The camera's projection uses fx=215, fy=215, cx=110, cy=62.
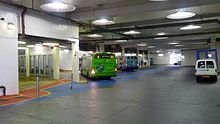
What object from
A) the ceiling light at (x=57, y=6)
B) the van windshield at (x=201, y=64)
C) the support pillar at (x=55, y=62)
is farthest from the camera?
the support pillar at (x=55, y=62)

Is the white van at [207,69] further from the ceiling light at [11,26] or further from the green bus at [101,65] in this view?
the ceiling light at [11,26]

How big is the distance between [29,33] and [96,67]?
8124 millimetres

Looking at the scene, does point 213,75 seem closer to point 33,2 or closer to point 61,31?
point 61,31

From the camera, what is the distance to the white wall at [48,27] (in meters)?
12.6

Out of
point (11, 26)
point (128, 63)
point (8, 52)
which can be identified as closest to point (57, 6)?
point (11, 26)

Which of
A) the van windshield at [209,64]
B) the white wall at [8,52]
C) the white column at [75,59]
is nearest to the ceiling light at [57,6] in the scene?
the white wall at [8,52]

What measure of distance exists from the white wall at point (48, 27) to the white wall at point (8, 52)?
44.3 inches

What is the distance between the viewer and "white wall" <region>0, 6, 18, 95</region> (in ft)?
35.1

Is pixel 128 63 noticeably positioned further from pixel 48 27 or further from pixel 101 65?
pixel 48 27

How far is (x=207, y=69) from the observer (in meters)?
17.4

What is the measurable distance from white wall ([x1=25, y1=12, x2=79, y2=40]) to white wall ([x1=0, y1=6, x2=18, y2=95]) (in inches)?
44.3

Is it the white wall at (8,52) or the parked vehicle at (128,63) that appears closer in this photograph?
the white wall at (8,52)

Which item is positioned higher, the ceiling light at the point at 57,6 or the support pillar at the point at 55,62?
the ceiling light at the point at 57,6

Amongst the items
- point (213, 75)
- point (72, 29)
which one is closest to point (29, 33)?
point (72, 29)
